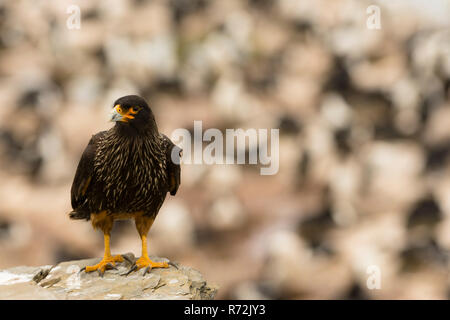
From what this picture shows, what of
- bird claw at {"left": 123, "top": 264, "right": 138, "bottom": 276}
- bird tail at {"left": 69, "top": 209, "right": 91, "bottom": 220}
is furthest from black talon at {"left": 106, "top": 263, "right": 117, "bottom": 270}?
bird tail at {"left": 69, "top": 209, "right": 91, "bottom": 220}

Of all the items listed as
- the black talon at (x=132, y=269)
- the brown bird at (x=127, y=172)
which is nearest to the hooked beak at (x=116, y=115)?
the brown bird at (x=127, y=172)

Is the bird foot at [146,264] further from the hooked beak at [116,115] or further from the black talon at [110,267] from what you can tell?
the hooked beak at [116,115]

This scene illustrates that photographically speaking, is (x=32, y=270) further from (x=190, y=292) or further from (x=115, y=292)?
(x=190, y=292)

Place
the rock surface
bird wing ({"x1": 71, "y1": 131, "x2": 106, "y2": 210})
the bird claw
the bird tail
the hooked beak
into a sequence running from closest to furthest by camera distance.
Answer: the hooked beak, the rock surface, bird wing ({"x1": 71, "y1": 131, "x2": 106, "y2": 210}), the bird claw, the bird tail

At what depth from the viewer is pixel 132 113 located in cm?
304

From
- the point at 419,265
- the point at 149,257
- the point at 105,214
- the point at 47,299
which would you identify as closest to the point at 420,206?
the point at 419,265

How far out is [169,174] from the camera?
3.46 metres

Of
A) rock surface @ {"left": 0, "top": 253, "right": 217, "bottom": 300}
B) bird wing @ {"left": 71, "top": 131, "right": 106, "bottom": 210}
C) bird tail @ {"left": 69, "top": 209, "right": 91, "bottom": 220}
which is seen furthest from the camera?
bird tail @ {"left": 69, "top": 209, "right": 91, "bottom": 220}

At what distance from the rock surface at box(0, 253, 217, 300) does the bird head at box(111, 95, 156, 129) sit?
1.03 m

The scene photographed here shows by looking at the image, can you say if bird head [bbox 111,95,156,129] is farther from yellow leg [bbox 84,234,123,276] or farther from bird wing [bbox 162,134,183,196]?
yellow leg [bbox 84,234,123,276]

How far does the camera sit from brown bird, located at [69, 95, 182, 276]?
312 cm

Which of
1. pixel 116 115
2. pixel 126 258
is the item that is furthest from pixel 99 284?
pixel 116 115

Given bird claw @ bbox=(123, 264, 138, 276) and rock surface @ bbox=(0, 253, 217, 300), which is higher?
bird claw @ bbox=(123, 264, 138, 276)

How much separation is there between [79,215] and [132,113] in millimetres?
999
